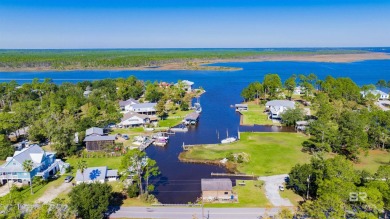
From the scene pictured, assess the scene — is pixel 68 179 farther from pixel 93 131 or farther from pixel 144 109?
pixel 144 109

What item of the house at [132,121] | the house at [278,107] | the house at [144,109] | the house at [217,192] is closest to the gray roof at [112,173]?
the house at [217,192]

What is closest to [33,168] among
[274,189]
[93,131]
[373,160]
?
[93,131]

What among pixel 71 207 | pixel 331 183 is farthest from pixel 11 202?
pixel 331 183

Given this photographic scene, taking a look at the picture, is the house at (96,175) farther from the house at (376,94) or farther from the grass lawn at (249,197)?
the house at (376,94)

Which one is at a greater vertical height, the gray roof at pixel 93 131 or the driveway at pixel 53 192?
the gray roof at pixel 93 131

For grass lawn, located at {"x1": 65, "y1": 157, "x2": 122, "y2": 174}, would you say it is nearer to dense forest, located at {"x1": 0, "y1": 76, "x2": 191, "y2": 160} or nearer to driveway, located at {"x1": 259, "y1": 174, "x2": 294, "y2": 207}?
dense forest, located at {"x1": 0, "y1": 76, "x2": 191, "y2": 160}

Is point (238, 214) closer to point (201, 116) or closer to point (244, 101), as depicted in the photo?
point (201, 116)

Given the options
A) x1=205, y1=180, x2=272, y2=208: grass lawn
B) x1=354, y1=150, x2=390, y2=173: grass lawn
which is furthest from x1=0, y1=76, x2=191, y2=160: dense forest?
x1=354, y1=150, x2=390, y2=173: grass lawn
